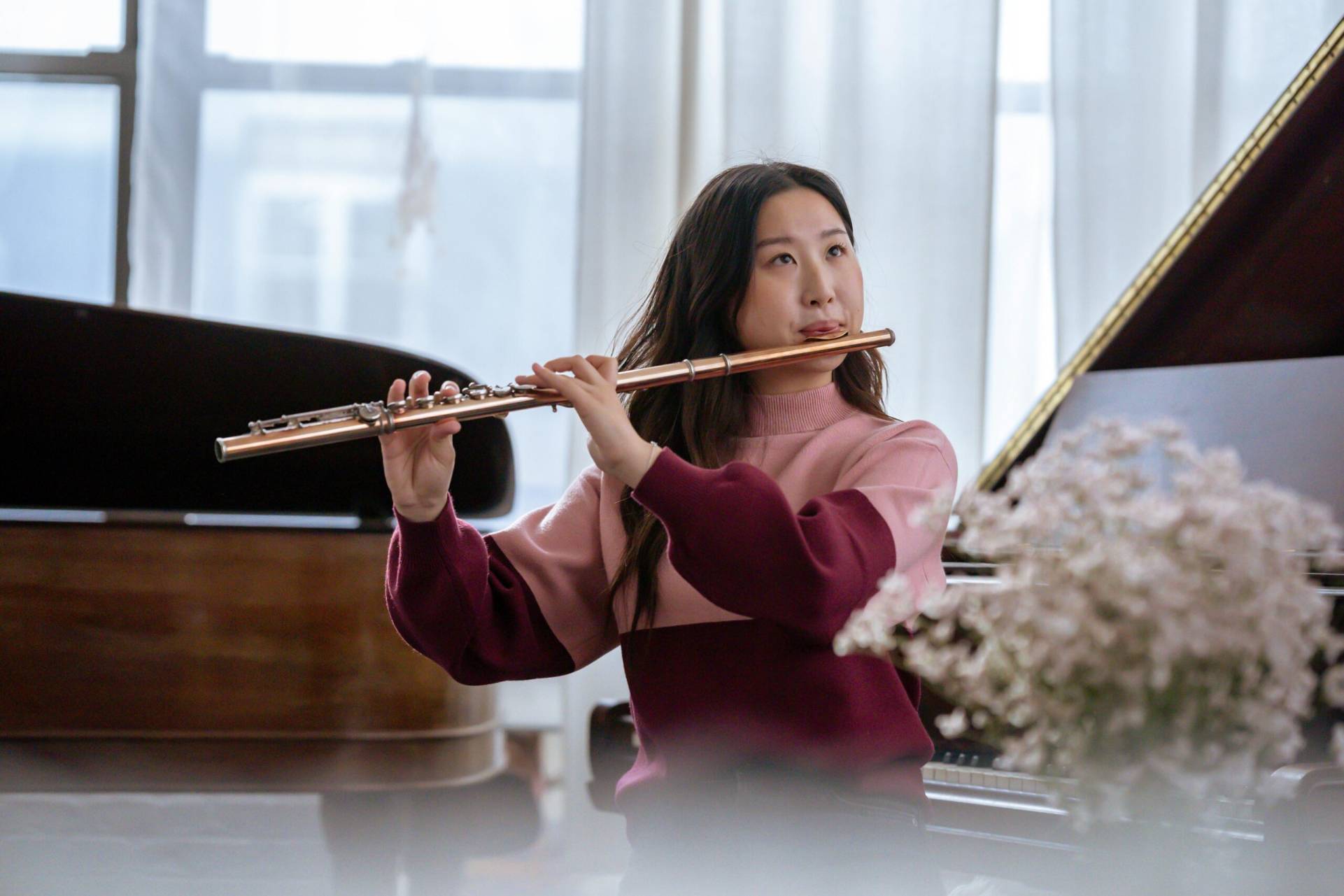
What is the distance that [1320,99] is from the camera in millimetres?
1412

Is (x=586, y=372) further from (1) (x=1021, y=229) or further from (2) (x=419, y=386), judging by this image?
(1) (x=1021, y=229)

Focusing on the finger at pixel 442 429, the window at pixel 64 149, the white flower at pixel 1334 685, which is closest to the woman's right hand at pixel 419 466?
the finger at pixel 442 429

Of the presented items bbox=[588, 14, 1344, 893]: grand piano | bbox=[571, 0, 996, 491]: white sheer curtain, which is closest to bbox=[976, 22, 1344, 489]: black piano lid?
bbox=[588, 14, 1344, 893]: grand piano

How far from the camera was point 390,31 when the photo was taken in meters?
2.89

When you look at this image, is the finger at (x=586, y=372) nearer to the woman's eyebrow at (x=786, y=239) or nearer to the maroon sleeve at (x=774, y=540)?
the maroon sleeve at (x=774, y=540)

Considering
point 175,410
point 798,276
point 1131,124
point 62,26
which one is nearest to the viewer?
point 798,276

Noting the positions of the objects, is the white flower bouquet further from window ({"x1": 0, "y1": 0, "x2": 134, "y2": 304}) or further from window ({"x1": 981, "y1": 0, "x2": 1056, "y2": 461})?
window ({"x1": 0, "y1": 0, "x2": 134, "y2": 304})

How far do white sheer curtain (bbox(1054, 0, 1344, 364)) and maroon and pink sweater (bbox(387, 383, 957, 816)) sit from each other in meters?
1.85

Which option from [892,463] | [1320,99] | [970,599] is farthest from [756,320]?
[1320,99]

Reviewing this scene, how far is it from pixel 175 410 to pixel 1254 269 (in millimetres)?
1494

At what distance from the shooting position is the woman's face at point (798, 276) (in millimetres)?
1111

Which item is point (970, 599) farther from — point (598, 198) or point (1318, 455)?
point (598, 198)

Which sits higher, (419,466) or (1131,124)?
(1131,124)

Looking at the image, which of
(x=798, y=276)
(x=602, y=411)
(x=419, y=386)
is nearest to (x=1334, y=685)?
(x=602, y=411)
